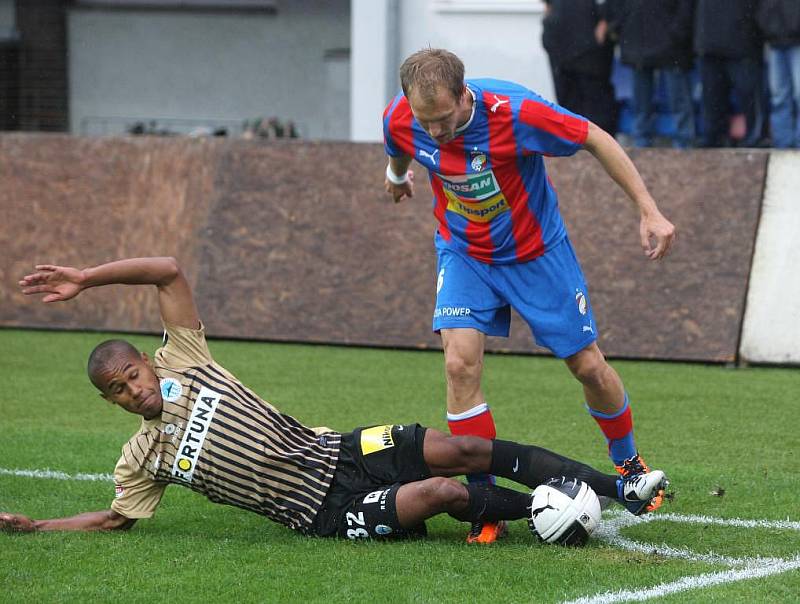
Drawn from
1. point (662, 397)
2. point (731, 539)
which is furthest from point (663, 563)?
point (662, 397)

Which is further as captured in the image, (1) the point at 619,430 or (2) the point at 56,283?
(1) the point at 619,430

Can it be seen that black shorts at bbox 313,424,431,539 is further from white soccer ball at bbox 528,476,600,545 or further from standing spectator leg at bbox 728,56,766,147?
standing spectator leg at bbox 728,56,766,147

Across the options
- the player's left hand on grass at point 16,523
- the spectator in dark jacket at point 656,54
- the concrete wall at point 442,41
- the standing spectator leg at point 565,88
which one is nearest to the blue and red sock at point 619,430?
the player's left hand on grass at point 16,523

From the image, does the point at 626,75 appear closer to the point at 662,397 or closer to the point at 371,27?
the point at 371,27

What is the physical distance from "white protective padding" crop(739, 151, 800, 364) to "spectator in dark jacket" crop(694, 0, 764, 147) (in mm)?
1652

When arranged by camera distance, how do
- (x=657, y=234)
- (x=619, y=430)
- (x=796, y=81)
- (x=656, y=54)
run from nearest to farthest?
(x=657, y=234) → (x=619, y=430) → (x=796, y=81) → (x=656, y=54)

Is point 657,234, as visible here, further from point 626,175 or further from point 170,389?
point 170,389

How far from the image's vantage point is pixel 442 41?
1641 cm

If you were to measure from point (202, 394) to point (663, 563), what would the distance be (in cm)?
193

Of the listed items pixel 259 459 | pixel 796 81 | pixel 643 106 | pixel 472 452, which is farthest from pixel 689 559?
pixel 643 106

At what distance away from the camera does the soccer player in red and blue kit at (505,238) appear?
5609mm

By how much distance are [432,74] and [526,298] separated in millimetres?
1167

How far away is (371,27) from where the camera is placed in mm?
16438

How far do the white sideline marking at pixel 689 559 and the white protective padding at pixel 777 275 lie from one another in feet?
14.7
